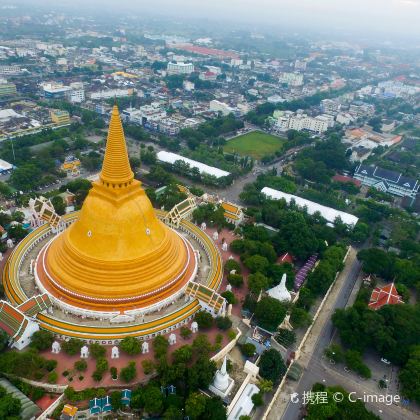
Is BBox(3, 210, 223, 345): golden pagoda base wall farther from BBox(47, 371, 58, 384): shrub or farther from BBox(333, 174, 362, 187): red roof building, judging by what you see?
BBox(333, 174, 362, 187): red roof building

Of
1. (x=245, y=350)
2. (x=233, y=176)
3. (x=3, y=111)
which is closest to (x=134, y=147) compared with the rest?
(x=233, y=176)

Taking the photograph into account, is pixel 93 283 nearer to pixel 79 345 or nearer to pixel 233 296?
pixel 79 345

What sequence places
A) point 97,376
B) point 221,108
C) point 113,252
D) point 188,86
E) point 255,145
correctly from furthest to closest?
point 188,86
point 221,108
point 255,145
point 113,252
point 97,376

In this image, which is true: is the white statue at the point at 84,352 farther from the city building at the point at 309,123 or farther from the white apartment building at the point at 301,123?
the city building at the point at 309,123

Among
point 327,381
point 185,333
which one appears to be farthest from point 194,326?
point 327,381

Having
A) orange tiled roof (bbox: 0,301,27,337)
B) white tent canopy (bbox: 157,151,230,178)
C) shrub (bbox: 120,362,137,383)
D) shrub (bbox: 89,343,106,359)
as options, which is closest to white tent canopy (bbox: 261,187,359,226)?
white tent canopy (bbox: 157,151,230,178)

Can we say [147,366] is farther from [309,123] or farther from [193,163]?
[309,123]
